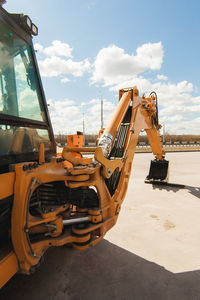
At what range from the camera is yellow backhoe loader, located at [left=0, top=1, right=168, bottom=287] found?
153 cm

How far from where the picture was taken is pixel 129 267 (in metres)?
2.40

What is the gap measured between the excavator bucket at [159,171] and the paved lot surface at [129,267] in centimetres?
274

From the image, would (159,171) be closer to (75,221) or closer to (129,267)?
(129,267)

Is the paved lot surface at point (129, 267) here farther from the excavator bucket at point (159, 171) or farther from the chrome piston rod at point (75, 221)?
the excavator bucket at point (159, 171)

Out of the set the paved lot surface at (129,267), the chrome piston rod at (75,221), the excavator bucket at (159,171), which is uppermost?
the chrome piston rod at (75,221)

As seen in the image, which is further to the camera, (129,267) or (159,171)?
(159,171)

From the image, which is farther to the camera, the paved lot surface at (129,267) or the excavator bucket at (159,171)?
the excavator bucket at (159,171)

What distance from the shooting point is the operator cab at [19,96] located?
1.68m

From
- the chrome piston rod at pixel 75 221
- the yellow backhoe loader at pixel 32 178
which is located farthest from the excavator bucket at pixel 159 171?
the chrome piston rod at pixel 75 221

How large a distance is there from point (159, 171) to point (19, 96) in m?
5.81

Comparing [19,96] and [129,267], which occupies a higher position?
[19,96]

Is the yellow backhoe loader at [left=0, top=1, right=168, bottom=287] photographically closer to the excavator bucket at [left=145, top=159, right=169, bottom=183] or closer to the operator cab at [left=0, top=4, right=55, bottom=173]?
the operator cab at [left=0, top=4, right=55, bottom=173]

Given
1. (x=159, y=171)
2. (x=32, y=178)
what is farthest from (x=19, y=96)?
(x=159, y=171)

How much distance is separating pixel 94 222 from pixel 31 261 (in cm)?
73
